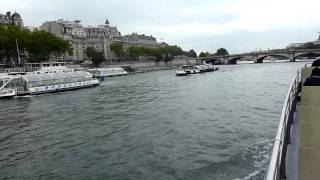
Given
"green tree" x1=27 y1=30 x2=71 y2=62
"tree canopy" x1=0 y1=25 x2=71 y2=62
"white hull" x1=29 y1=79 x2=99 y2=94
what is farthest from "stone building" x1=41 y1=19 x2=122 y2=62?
"white hull" x1=29 y1=79 x2=99 y2=94

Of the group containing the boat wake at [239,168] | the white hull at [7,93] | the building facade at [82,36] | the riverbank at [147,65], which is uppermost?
the building facade at [82,36]

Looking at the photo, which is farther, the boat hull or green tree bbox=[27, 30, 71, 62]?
green tree bbox=[27, 30, 71, 62]

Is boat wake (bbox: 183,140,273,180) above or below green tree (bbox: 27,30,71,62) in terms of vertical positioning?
below

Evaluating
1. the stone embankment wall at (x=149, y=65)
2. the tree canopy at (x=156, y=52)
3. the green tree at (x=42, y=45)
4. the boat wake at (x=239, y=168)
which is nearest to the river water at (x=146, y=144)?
the boat wake at (x=239, y=168)

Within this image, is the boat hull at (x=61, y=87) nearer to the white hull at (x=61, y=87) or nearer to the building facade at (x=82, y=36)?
the white hull at (x=61, y=87)

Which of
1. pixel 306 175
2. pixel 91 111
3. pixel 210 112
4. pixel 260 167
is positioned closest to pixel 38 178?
pixel 260 167

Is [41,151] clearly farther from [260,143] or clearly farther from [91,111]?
[91,111]

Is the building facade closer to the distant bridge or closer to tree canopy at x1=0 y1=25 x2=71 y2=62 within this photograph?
tree canopy at x1=0 y1=25 x2=71 y2=62

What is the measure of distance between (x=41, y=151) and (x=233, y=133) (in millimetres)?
8126

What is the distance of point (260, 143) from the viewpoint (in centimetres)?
1460

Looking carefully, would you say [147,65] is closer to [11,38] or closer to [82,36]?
[82,36]

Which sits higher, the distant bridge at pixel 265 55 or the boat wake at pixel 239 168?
the distant bridge at pixel 265 55

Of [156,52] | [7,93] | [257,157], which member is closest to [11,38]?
[7,93]

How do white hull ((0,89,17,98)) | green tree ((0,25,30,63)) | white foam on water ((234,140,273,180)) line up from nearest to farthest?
white foam on water ((234,140,273,180)), white hull ((0,89,17,98)), green tree ((0,25,30,63))
